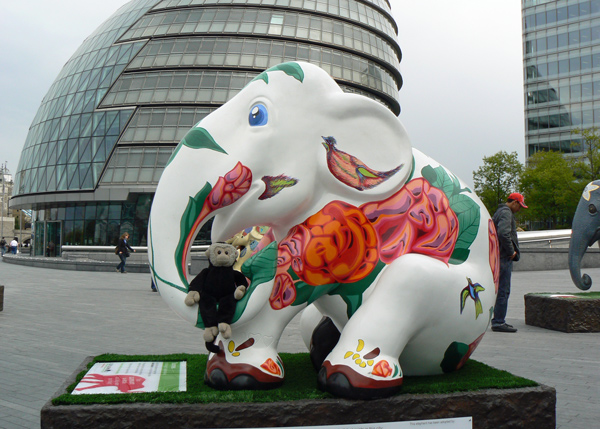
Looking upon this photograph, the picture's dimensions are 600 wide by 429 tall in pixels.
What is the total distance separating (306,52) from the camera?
25891 millimetres

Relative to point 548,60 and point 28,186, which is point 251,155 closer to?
point 28,186

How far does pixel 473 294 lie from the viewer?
2.79 meters

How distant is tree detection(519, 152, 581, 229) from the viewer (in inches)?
1181

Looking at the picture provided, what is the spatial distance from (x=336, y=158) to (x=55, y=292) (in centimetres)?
1083

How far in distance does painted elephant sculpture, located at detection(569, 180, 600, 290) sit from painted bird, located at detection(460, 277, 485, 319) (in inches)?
170

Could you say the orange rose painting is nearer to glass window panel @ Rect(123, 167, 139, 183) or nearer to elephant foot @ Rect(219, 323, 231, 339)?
elephant foot @ Rect(219, 323, 231, 339)

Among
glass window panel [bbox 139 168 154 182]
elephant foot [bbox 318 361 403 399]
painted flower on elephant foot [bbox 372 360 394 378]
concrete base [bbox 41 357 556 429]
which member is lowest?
concrete base [bbox 41 357 556 429]

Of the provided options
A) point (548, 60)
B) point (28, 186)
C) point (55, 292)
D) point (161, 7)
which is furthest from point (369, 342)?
point (548, 60)

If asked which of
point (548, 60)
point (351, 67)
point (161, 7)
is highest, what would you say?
point (548, 60)

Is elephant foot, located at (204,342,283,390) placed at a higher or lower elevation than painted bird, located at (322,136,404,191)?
lower

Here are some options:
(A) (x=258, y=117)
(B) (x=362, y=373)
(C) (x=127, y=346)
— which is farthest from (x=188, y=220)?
(C) (x=127, y=346)

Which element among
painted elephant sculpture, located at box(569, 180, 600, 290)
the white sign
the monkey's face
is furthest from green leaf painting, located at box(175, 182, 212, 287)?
painted elephant sculpture, located at box(569, 180, 600, 290)

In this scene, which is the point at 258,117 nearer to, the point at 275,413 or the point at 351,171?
the point at 351,171

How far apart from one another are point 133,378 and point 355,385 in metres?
1.30
